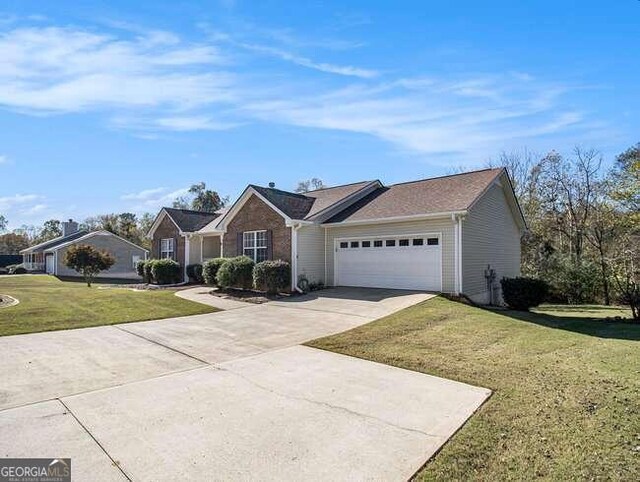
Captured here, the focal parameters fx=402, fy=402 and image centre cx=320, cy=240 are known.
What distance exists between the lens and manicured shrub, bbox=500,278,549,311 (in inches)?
606

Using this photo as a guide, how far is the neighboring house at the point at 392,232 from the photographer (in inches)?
586

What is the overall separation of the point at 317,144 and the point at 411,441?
51.6 ft

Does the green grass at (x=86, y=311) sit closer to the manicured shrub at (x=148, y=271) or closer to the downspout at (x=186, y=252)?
the manicured shrub at (x=148, y=271)

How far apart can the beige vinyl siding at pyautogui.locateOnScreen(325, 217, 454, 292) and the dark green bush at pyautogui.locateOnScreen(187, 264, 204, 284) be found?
29.0ft

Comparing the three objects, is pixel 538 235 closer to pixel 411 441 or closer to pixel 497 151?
pixel 497 151

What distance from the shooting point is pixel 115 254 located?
42250 mm

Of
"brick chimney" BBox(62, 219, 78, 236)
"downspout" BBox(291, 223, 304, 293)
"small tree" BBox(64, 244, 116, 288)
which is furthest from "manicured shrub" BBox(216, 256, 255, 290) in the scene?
"brick chimney" BBox(62, 219, 78, 236)

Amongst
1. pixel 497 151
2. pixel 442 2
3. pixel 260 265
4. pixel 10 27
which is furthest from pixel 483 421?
pixel 497 151

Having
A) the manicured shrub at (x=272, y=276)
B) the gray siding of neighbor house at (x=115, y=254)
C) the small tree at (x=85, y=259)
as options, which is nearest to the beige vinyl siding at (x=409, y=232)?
the manicured shrub at (x=272, y=276)

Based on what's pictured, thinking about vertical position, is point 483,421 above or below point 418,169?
below

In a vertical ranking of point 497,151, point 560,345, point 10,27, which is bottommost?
point 560,345

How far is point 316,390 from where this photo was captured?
5.62m

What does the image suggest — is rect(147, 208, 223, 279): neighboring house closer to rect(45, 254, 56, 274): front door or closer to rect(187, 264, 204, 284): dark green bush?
rect(187, 264, 204, 284): dark green bush

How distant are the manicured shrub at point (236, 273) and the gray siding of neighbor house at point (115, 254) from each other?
84.9 feet
